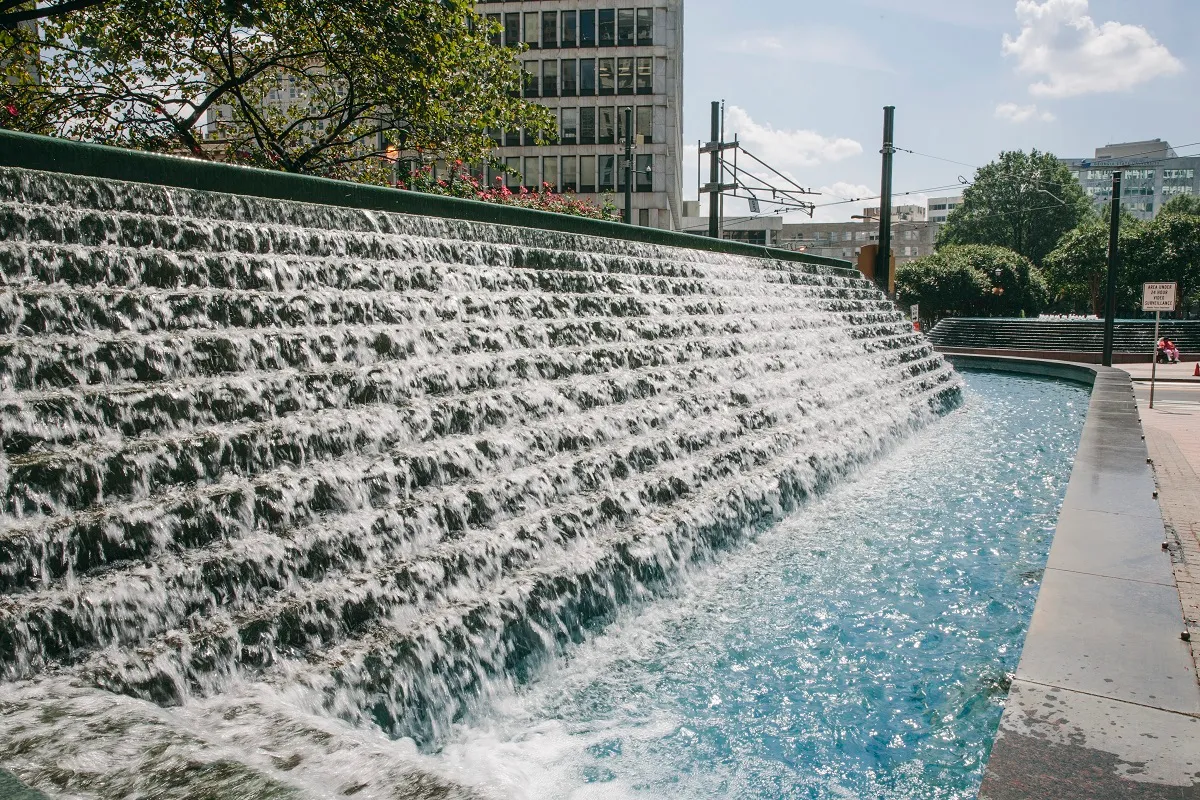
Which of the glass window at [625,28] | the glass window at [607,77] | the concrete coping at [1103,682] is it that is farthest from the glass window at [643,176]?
the concrete coping at [1103,682]

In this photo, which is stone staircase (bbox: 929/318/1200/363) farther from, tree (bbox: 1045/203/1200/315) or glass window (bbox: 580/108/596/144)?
glass window (bbox: 580/108/596/144)

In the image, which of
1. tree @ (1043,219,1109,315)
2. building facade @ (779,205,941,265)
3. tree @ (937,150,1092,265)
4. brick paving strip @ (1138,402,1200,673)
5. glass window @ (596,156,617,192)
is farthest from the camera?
building facade @ (779,205,941,265)

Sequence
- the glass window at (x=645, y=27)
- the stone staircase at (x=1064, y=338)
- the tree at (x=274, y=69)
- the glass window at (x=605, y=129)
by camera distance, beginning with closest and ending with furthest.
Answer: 1. the tree at (x=274, y=69)
2. the stone staircase at (x=1064, y=338)
3. the glass window at (x=645, y=27)
4. the glass window at (x=605, y=129)

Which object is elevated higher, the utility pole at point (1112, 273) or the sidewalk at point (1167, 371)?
the utility pole at point (1112, 273)

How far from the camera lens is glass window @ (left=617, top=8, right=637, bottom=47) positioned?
51147mm

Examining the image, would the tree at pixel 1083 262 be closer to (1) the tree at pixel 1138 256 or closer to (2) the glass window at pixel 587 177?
(1) the tree at pixel 1138 256

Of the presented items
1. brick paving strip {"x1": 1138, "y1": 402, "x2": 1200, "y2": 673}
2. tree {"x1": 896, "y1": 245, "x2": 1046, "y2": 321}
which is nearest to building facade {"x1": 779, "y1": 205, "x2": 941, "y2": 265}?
tree {"x1": 896, "y1": 245, "x2": 1046, "y2": 321}

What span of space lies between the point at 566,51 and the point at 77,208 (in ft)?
170

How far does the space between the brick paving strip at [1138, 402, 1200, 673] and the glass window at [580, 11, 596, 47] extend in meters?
45.0

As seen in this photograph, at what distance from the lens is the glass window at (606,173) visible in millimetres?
52281

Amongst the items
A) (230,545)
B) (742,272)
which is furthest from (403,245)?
(742,272)

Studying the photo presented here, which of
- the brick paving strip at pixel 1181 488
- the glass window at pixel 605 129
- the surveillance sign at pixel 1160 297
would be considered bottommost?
the brick paving strip at pixel 1181 488

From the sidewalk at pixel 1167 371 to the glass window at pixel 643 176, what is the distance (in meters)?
29.9

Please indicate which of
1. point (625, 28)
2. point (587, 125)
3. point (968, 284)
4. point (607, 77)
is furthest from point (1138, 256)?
point (587, 125)
